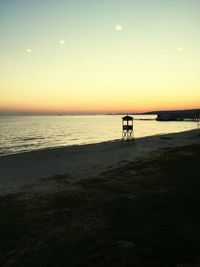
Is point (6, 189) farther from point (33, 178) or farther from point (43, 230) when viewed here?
point (43, 230)

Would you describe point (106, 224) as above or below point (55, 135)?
above

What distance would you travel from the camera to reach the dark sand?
5.28 meters

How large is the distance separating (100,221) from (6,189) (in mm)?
6614

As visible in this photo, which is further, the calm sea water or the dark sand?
the calm sea water

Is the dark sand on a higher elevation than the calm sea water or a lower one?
higher

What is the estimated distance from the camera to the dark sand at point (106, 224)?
17.3 feet

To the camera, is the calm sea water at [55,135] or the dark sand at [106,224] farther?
the calm sea water at [55,135]

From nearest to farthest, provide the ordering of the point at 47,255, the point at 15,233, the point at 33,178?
the point at 47,255, the point at 15,233, the point at 33,178

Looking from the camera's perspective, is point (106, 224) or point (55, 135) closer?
point (106, 224)

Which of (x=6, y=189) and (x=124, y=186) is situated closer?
(x=124, y=186)

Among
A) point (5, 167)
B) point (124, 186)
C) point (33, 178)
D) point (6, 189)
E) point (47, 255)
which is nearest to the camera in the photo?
point (47, 255)

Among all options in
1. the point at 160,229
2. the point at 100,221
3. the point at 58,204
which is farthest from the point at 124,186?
the point at 160,229

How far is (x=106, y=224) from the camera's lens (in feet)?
23.1

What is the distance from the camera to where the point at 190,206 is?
26.0 ft
